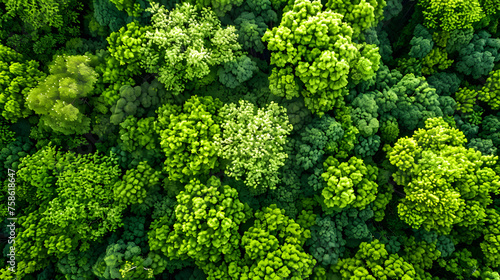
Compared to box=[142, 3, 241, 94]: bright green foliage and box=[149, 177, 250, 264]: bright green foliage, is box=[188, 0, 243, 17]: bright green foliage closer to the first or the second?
box=[142, 3, 241, 94]: bright green foliage

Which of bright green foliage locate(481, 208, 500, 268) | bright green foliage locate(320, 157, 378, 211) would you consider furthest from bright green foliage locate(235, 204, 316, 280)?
→ bright green foliage locate(481, 208, 500, 268)

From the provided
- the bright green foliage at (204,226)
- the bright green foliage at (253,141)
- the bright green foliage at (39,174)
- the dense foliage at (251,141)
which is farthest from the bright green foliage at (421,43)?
the bright green foliage at (39,174)

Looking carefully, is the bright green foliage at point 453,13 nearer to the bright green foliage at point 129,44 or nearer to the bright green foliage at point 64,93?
the bright green foliage at point 129,44

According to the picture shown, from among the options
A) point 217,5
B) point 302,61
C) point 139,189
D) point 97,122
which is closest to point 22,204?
point 97,122

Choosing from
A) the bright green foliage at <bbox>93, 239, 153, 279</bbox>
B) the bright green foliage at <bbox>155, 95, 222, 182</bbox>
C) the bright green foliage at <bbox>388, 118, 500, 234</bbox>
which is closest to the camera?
the bright green foliage at <bbox>388, 118, 500, 234</bbox>

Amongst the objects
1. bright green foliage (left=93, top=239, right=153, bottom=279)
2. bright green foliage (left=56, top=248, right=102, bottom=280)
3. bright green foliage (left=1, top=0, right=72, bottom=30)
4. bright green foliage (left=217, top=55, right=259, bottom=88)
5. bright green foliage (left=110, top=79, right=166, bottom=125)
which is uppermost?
bright green foliage (left=1, top=0, right=72, bottom=30)

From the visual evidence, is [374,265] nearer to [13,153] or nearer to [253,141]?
[253,141]
